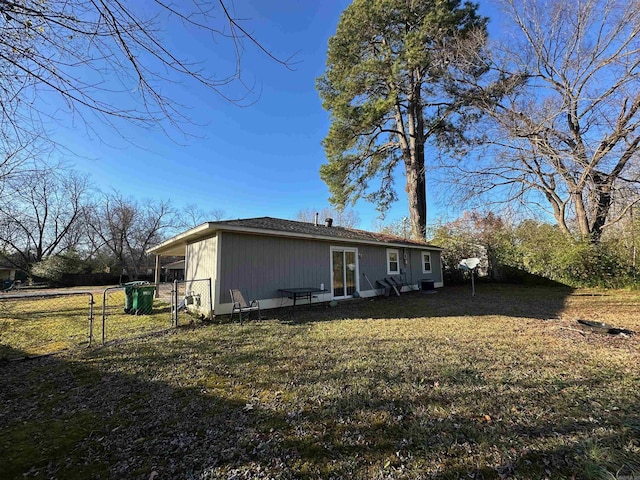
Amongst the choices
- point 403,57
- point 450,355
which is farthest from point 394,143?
point 450,355

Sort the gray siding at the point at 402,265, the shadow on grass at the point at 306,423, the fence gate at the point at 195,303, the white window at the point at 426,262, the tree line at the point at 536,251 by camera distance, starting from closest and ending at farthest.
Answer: the shadow on grass at the point at 306,423, the fence gate at the point at 195,303, the gray siding at the point at 402,265, the tree line at the point at 536,251, the white window at the point at 426,262

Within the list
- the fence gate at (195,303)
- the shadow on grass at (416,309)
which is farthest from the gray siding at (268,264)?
the shadow on grass at (416,309)

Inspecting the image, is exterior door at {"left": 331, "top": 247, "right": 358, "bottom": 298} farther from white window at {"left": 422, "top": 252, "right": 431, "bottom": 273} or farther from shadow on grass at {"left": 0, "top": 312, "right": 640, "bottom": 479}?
shadow on grass at {"left": 0, "top": 312, "right": 640, "bottom": 479}

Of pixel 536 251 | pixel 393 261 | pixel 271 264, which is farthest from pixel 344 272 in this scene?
pixel 536 251

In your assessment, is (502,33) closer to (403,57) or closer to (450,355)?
(403,57)

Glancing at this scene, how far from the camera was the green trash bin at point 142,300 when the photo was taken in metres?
8.02

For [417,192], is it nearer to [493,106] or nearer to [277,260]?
[493,106]

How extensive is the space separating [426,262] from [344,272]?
663cm

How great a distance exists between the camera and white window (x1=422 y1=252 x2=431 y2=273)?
14.4 metres

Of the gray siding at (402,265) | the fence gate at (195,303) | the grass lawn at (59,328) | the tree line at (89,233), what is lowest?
the grass lawn at (59,328)

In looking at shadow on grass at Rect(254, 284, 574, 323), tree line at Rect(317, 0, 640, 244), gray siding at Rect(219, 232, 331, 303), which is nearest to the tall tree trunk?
tree line at Rect(317, 0, 640, 244)

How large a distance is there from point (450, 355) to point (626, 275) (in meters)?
13.6

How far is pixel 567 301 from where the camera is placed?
9.38 meters

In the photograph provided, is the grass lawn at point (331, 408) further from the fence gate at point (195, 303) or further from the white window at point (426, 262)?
the white window at point (426, 262)
